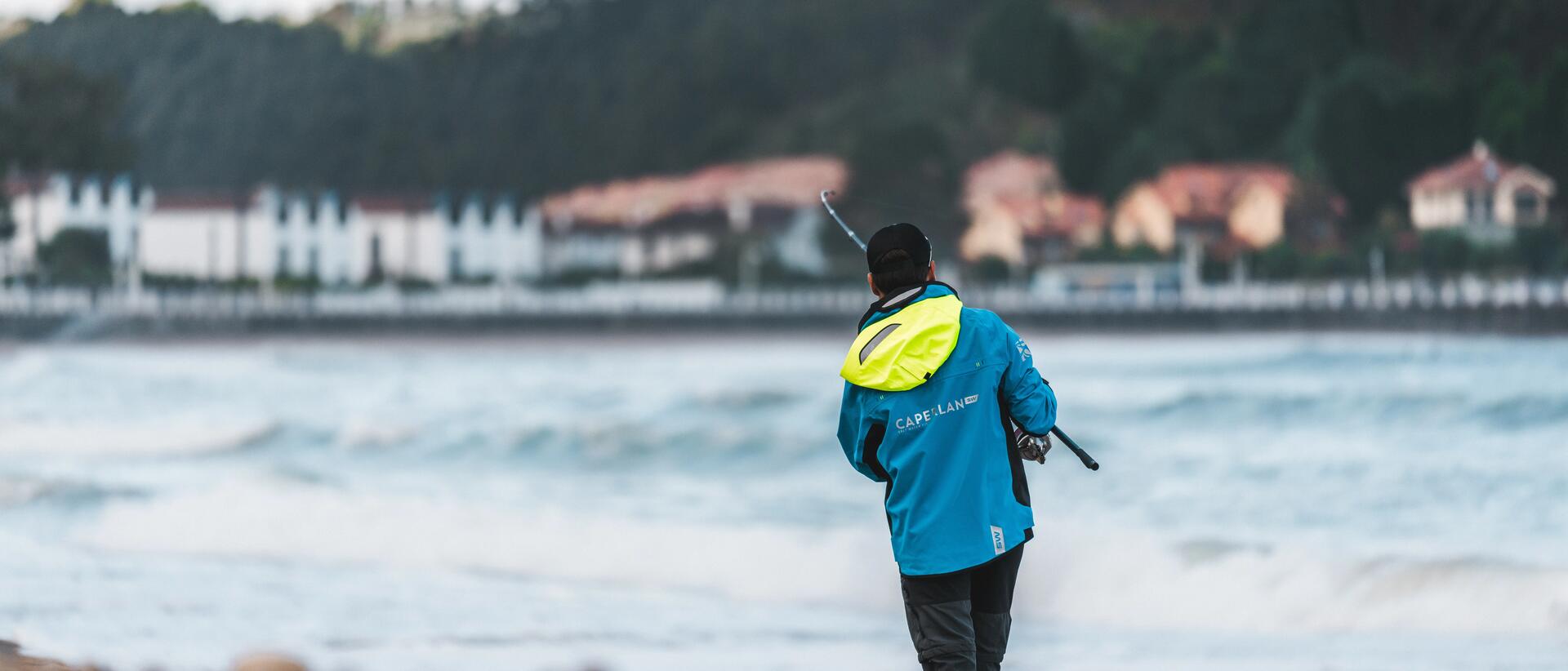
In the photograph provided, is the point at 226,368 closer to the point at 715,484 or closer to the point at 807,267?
the point at 715,484

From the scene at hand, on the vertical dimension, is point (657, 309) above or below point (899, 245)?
below

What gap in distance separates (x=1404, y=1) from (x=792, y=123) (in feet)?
172

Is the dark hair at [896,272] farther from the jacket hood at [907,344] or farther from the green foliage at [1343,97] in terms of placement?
the green foliage at [1343,97]

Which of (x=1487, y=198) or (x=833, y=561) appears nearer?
(x=833, y=561)

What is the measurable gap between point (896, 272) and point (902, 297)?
0.24ft

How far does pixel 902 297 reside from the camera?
179 inches

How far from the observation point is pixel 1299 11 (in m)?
109

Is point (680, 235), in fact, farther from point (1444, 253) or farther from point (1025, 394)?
point (1025, 394)

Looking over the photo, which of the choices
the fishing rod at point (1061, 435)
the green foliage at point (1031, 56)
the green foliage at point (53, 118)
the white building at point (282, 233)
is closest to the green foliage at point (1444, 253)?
the white building at point (282, 233)

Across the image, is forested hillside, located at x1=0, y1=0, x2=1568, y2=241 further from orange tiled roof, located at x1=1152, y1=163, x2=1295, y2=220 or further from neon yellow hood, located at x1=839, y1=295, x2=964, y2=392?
neon yellow hood, located at x1=839, y1=295, x2=964, y2=392

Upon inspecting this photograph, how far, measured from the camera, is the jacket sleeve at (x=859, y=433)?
4.56m

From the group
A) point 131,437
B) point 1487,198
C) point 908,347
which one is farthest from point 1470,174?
point 908,347

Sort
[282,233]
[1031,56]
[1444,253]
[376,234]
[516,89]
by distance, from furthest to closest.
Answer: [516,89] < [1031,56] < [376,234] < [282,233] < [1444,253]

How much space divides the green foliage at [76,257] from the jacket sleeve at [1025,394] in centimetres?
8566
